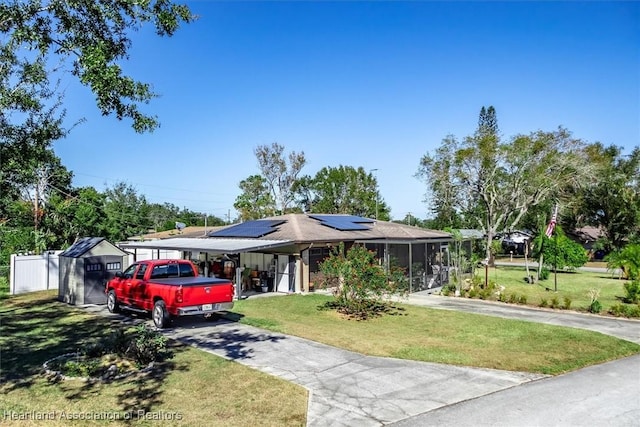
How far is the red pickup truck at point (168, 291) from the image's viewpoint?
12422 millimetres

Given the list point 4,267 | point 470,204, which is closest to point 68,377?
point 4,267

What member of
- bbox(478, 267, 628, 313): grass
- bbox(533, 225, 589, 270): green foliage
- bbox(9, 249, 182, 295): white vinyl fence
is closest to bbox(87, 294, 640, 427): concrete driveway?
bbox(478, 267, 628, 313): grass

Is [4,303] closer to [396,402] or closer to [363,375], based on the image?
[363,375]

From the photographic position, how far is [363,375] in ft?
28.9

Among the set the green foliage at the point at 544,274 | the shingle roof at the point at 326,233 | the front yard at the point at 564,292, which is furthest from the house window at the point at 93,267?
the green foliage at the point at 544,274

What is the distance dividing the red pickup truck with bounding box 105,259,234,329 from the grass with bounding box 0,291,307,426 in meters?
1.95

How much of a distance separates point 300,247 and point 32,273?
42.4 ft

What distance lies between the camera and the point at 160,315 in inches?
502

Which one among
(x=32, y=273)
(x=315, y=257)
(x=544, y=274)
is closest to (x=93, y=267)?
(x=32, y=273)

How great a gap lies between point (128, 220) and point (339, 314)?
121 feet

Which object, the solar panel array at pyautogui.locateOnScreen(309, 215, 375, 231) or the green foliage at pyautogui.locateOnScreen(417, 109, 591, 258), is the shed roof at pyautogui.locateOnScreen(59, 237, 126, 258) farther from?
the green foliage at pyautogui.locateOnScreen(417, 109, 591, 258)

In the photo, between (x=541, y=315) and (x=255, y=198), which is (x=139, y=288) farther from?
(x=255, y=198)

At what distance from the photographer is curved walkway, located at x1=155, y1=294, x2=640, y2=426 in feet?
22.4

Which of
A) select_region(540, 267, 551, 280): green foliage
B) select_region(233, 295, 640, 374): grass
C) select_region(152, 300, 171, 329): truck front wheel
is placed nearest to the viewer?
select_region(233, 295, 640, 374): grass
